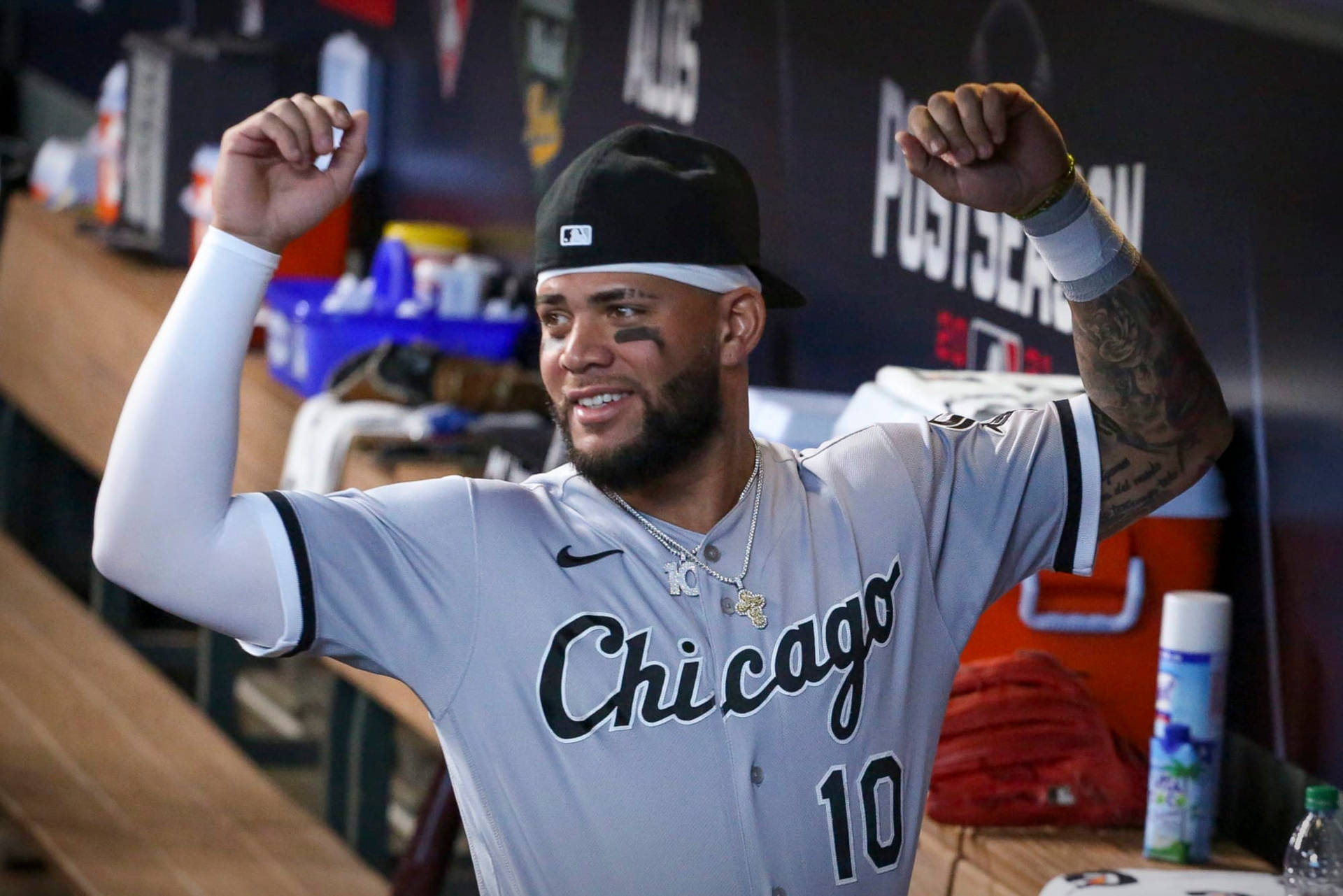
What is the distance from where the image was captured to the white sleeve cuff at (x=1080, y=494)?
1.72 metres

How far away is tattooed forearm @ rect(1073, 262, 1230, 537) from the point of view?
66.6 inches

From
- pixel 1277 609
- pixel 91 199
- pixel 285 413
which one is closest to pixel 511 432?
pixel 285 413

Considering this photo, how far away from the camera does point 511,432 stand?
3406mm

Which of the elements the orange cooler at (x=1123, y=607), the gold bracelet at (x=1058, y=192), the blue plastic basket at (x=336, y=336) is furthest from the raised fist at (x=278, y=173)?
the blue plastic basket at (x=336, y=336)

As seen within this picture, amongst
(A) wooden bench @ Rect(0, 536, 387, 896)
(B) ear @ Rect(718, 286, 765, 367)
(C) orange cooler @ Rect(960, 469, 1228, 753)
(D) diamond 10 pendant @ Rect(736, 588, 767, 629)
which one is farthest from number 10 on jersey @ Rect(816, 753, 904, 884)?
(A) wooden bench @ Rect(0, 536, 387, 896)

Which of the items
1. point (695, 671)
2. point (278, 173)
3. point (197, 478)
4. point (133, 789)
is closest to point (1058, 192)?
point (695, 671)

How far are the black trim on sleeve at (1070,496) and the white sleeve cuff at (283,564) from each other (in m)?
0.76

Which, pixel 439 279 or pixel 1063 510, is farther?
pixel 439 279

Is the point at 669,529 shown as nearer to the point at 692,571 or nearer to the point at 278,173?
the point at 692,571

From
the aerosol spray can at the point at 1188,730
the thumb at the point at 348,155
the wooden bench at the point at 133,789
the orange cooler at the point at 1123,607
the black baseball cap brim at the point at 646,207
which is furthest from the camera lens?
the wooden bench at the point at 133,789

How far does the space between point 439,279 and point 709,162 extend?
2.80 metres

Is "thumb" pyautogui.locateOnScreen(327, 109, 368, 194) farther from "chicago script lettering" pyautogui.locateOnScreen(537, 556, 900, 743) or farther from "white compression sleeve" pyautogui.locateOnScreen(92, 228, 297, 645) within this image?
"chicago script lettering" pyautogui.locateOnScreen(537, 556, 900, 743)

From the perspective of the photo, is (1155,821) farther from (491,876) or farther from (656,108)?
(656,108)

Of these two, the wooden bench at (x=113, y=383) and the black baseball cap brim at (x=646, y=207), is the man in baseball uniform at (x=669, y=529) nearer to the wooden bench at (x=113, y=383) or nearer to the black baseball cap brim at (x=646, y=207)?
the black baseball cap brim at (x=646, y=207)
